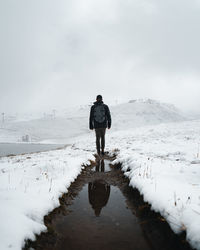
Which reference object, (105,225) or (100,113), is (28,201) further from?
(100,113)

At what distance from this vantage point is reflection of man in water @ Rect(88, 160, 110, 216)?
3643 mm

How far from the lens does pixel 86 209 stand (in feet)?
11.5

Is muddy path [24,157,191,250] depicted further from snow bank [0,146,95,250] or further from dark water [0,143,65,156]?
dark water [0,143,65,156]

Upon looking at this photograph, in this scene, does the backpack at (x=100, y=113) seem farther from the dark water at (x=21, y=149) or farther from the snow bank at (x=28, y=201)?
the dark water at (x=21, y=149)

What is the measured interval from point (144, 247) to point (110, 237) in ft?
1.78

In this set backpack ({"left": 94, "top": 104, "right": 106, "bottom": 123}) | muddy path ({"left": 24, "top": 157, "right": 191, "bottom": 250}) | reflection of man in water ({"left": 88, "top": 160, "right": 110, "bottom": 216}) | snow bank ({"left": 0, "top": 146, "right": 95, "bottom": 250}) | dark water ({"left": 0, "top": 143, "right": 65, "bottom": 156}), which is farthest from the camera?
dark water ({"left": 0, "top": 143, "right": 65, "bottom": 156})

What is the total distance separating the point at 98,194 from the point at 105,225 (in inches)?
58.6

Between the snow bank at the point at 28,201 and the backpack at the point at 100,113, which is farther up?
the backpack at the point at 100,113

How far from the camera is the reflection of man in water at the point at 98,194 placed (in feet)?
12.0

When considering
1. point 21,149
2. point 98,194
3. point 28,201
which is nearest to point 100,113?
point 98,194

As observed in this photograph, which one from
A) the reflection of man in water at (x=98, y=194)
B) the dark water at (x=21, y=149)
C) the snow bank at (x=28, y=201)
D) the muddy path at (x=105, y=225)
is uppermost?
the snow bank at (x=28, y=201)

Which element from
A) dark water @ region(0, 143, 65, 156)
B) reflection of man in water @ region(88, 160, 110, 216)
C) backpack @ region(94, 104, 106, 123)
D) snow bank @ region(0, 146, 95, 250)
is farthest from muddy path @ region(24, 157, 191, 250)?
dark water @ region(0, 143, 65, 156)

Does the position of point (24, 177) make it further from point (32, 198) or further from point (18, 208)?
point (18, 208)

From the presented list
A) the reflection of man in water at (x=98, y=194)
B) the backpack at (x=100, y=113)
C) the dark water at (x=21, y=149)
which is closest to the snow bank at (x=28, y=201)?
the reflection of man in water at (x=98, y=194)
